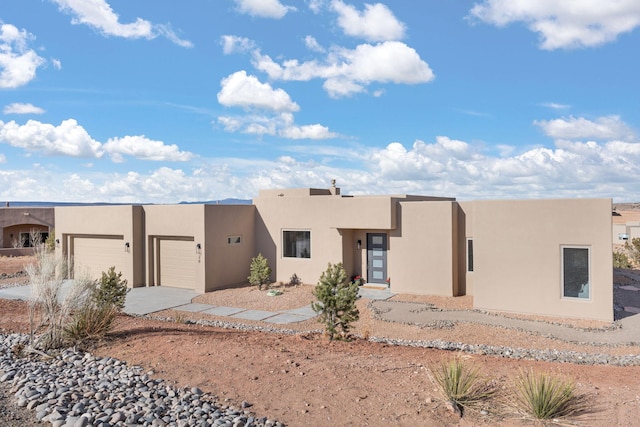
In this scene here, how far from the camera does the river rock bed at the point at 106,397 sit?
182 inches

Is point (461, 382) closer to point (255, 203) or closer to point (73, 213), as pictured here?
point (255, 203)

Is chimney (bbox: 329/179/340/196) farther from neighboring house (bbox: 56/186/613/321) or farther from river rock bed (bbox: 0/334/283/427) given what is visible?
river rock bed (bbox: 0/334/283/427)

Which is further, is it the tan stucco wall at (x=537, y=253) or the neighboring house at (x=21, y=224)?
the neighboring house at (x=21, y=224)

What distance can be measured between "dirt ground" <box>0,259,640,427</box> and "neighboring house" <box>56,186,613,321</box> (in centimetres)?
488

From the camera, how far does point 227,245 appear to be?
16.5 metres

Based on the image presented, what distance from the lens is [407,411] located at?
488cm

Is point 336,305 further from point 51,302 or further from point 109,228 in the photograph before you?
point 109,228

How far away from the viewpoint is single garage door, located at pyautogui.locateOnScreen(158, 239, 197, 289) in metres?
16.3

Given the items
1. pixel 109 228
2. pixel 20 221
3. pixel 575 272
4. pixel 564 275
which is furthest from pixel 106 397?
pixel 20 221

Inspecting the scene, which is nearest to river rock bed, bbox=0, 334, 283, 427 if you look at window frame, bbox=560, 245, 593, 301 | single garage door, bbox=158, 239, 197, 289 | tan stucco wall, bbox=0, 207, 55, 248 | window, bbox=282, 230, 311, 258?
window frame, bbox=560, 245, 593, 301

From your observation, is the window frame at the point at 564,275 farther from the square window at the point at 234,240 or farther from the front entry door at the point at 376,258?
the square window at the point at 234,240

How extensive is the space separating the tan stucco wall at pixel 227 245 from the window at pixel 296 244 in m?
1.36

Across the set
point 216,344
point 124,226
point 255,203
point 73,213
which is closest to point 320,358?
point 216,344

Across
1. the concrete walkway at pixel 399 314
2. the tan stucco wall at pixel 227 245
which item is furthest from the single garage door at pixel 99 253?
the tan stucco wall at pixel 227 245
